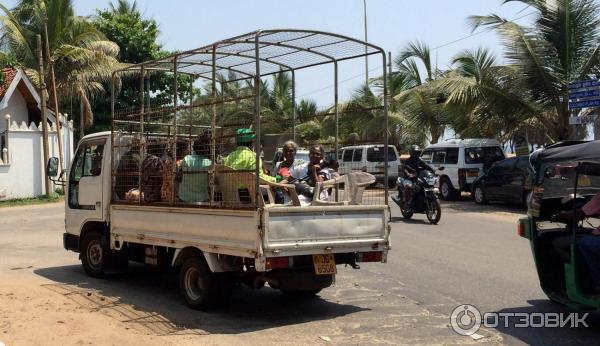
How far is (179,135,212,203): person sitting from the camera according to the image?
7.02 meters

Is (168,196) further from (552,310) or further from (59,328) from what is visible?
(552,310)

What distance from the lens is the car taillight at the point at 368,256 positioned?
6.78 meters

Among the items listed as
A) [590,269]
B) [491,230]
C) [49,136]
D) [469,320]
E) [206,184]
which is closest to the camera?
[590,269]

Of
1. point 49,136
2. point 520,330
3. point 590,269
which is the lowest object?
point 520,330

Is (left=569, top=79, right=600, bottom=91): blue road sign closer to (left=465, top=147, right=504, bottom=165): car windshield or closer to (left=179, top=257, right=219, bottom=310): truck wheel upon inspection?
(left=465, top=147, right=504, bottom=165): car windshield

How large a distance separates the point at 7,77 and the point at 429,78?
18888 mm

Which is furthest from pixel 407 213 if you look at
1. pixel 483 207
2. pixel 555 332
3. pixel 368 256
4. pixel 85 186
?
A: pixel 555 332

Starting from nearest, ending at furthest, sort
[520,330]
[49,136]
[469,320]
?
1. [520,330]
2. [469,320]
3. [49,136]

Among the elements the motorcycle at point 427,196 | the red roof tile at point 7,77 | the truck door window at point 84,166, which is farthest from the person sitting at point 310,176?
the red roof tile at point 7,77

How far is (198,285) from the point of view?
22.7ft

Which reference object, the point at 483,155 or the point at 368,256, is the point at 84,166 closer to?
the point at 368,256

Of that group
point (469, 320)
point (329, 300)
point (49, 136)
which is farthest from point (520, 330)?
point (49, 136)

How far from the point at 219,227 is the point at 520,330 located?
9.99ft

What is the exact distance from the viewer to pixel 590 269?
5.39 metres
